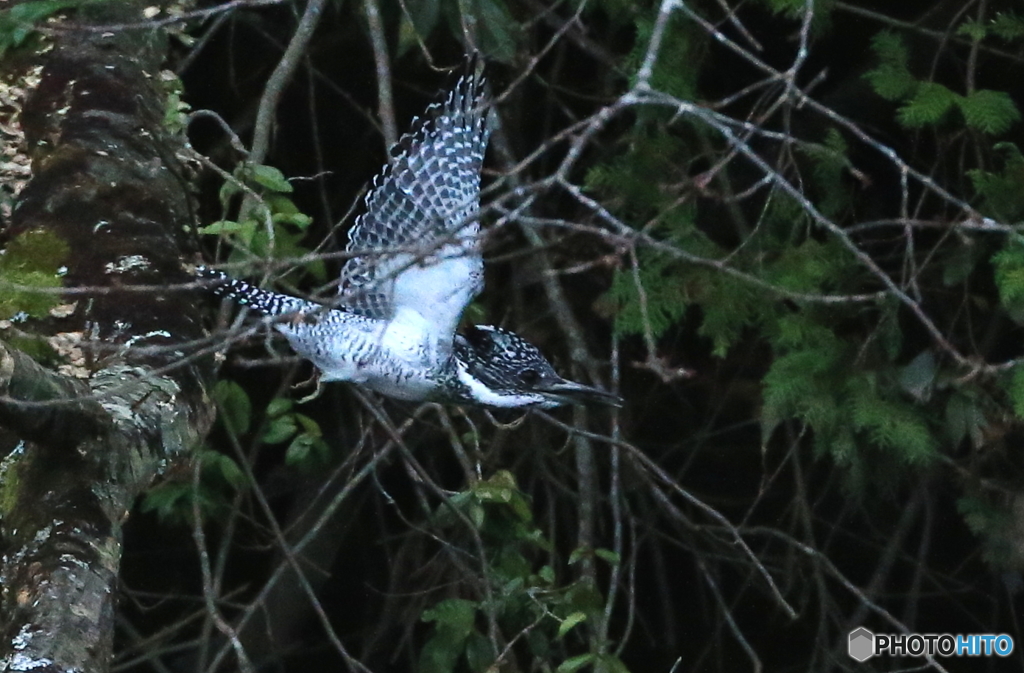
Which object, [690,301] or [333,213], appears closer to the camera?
[690,301]

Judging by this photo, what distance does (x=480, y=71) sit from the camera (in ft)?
7.11

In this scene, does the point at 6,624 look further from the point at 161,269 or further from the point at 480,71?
the point at 480,71

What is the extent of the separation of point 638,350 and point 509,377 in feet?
2.30

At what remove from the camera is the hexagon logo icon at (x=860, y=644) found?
2676 mm

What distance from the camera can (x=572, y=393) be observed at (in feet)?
7.12

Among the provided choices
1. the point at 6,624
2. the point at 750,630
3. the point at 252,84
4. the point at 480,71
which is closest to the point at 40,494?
the point at 6,624

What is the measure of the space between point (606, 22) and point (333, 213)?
789 millimetres

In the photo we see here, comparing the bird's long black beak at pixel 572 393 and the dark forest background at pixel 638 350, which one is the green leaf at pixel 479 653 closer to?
the dark forest background at pixel 638 350

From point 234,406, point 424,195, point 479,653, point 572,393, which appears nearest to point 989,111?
point 572,393

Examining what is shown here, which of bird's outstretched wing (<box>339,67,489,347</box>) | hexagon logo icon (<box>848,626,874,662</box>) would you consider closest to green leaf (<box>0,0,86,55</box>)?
bird's outstretched wing (<box>339,67,489,347</box>)

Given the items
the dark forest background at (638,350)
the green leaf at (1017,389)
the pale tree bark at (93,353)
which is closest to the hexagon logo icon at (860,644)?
the dark forest background at (638,350)

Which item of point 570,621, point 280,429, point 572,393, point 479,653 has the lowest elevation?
point 479,653

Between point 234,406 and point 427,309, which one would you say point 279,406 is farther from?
point 427,309

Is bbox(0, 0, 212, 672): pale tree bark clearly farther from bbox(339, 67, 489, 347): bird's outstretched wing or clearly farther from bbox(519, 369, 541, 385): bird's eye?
bbox(519, 369, 541, 385): bird's eye
